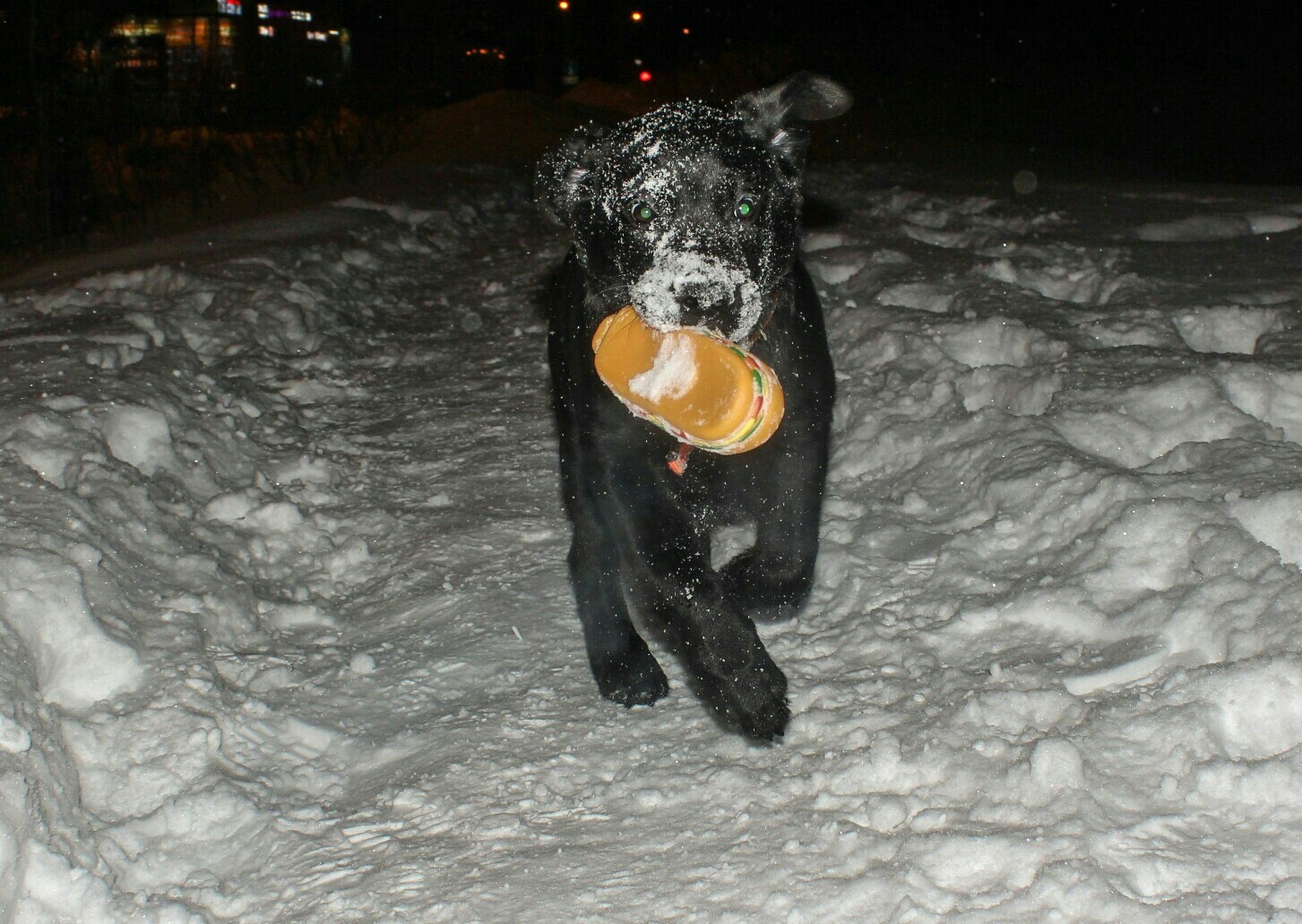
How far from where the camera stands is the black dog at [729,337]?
3.28 metres

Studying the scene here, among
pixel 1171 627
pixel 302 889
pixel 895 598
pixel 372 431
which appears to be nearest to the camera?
pixel 302 889

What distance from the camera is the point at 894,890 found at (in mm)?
2400

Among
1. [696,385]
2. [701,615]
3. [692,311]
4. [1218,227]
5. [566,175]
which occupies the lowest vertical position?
[701,615]

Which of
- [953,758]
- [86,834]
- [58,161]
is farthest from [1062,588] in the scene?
[58,161]

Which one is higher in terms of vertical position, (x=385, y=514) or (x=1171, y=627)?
(x=1171, y=627)

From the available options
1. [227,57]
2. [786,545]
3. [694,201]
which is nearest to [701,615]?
[786,545]

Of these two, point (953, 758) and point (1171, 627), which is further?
point (1171, 627)

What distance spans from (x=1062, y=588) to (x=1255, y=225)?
5.31 meters

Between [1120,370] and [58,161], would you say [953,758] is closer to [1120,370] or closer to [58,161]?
[1120,370]

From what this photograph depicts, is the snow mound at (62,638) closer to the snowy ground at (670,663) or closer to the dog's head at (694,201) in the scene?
the snowy ground at (670,663)

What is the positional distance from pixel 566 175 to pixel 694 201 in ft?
2.09

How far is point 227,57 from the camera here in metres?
18.2

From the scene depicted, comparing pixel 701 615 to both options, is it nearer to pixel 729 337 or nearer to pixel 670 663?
pixel 670 663

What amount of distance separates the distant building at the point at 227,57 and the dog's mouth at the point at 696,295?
10.8 meters
